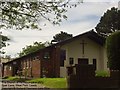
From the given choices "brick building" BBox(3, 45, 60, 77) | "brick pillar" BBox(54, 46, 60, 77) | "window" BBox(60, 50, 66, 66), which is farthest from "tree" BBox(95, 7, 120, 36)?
"brick building" BBox(3, 45, 60, 77)

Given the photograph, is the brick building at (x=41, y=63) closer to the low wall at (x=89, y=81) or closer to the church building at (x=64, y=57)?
the church building at (x=64, y=57)

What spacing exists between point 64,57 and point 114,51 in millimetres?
9322

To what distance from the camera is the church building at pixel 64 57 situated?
25.6m

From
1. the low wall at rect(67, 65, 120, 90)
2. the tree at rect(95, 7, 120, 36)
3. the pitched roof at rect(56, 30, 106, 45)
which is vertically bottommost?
the low wall at rect(67, 65, 120, 90)

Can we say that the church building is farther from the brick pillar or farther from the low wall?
the low wall

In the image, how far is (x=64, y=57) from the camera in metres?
26.8

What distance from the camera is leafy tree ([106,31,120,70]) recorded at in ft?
56.9

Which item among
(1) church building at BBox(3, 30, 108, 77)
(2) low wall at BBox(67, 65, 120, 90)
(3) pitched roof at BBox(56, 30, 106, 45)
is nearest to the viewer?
(2) low wall at BBox(67, 65, 120, 90)

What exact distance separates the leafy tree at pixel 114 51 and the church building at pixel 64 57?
6.84 m

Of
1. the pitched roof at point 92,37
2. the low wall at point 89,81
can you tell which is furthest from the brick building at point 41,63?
the low wall at point 89,81

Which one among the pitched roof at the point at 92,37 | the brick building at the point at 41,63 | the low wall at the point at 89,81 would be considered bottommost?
the low wall at the point at 89,81

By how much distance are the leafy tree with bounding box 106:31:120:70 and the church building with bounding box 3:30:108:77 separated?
22.4 feet

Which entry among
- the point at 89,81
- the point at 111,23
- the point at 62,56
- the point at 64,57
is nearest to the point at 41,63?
the point at 62,56

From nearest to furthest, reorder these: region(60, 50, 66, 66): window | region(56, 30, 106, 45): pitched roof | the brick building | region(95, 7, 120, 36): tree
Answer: region(56, 30, 106, 45): pitched roof < region(95, 7, 120, 36): tree < the brick building < region(60, 50, 66, 66): window
